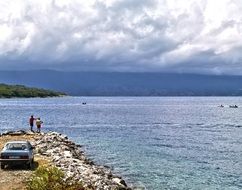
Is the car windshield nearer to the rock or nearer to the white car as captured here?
the white car

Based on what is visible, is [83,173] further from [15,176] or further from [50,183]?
[50,183]

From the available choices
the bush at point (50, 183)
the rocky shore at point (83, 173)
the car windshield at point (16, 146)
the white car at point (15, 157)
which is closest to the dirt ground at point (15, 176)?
the white car at point (15, 157)

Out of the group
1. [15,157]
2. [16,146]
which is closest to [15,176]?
[15,157]

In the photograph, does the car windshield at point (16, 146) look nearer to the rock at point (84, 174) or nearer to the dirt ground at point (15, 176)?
the dirt ground at point (15, 176)

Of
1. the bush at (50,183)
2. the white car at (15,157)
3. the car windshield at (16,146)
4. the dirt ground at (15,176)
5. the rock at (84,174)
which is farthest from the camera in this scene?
the car windshield at (16,146)

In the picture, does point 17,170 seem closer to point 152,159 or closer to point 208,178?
point 208,178

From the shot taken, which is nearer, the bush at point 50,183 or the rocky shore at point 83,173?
the bush at point 50,183

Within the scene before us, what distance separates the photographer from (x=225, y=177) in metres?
47.6

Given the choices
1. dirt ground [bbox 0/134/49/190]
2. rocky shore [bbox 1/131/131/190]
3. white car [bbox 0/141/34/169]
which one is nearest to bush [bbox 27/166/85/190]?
dirt ground [bbox 0/134/49/190]

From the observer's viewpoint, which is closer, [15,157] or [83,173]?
[83,173]

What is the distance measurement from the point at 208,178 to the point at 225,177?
2.15 m

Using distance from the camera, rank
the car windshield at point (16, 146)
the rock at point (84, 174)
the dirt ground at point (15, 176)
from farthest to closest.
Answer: the car windshield at point (16, 146) → the rock at point (84, 174) → the dirt ground at point (15, 176)

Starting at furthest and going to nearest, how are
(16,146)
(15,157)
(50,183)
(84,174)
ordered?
(16,146)
(15,157)
(84,174)
(50,183)

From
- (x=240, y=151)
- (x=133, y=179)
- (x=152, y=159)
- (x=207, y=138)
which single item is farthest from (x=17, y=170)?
(x=207, y=138)
